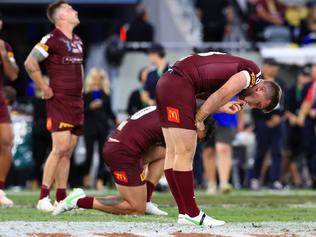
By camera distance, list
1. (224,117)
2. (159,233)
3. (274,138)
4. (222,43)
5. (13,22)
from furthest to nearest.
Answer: (13,22) → (222,43) → (274,138) → (224,117) → (159,233)

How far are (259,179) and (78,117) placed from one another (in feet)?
25.1

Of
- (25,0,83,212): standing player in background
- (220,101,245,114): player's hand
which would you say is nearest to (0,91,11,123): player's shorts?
(25,0,83,212): standing player in background

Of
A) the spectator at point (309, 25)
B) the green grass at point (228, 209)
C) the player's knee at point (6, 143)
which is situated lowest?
the green grass at point (228, 209)

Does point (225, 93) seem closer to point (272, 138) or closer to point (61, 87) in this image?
point (61, 87)

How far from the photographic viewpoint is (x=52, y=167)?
13.7 metres

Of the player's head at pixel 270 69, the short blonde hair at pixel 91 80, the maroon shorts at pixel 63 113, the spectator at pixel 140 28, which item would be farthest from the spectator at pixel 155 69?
the spectator at pixel 140 28

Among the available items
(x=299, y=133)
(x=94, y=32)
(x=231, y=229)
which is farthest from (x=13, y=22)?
(x=231, y=229)

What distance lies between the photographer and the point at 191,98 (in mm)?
10977

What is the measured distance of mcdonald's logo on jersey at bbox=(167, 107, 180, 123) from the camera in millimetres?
10969

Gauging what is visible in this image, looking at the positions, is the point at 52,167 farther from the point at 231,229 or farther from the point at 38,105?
the point at 38,105

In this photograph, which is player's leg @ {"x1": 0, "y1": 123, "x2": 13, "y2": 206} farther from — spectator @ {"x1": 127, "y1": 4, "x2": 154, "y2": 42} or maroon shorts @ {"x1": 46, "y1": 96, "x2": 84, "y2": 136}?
spectator @ {"x1": 127, "y1": 4, "x2": 154, "y2": 42}

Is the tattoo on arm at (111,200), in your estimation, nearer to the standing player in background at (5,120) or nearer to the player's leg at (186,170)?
the player's leg at (186,170)

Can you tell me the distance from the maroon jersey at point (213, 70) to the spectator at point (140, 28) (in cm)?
1330

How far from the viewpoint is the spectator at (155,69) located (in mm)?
17812
